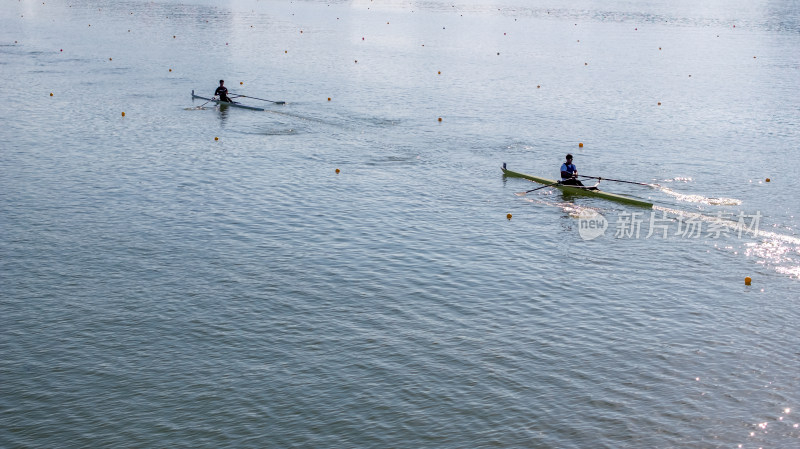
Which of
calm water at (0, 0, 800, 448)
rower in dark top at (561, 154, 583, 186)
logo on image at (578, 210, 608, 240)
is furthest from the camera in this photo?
rower in dark top at (561, 154, 583, 186)

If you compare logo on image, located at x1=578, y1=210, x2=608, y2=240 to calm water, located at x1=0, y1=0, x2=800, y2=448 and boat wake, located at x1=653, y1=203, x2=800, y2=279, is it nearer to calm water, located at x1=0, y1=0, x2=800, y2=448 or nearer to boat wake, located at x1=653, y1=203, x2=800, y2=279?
calm water, located at x1=0, y1=0, x2=800, y2=448

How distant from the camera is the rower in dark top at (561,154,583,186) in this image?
4403 cm

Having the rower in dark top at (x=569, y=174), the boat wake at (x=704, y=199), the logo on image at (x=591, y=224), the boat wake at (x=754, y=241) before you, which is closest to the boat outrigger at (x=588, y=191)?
the rower in dark top at (x=569, y=174)

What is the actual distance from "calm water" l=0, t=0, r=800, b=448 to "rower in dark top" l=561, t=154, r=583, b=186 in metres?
0.99

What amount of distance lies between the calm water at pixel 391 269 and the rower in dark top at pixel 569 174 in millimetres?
986

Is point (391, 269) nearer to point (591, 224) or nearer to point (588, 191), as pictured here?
point (591, 224)

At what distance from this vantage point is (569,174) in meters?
44.3

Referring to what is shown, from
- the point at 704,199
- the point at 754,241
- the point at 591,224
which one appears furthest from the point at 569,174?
the point at 754,241

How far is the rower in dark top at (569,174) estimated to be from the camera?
44031 mm

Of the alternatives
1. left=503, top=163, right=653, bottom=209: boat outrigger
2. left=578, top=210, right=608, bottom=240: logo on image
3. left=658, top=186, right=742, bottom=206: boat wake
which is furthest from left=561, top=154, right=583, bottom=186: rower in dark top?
left=658, top=186, right=742, bottom=206: boat wake

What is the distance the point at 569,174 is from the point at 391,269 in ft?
→ 49.5

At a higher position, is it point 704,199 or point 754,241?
point 704,199

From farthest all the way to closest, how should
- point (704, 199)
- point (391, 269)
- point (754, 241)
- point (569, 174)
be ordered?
point (569, 174) → point (704, 199) → point (754, 241) → point (391, 269)

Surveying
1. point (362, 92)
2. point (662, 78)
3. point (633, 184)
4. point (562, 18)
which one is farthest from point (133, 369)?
point (562, 18)
